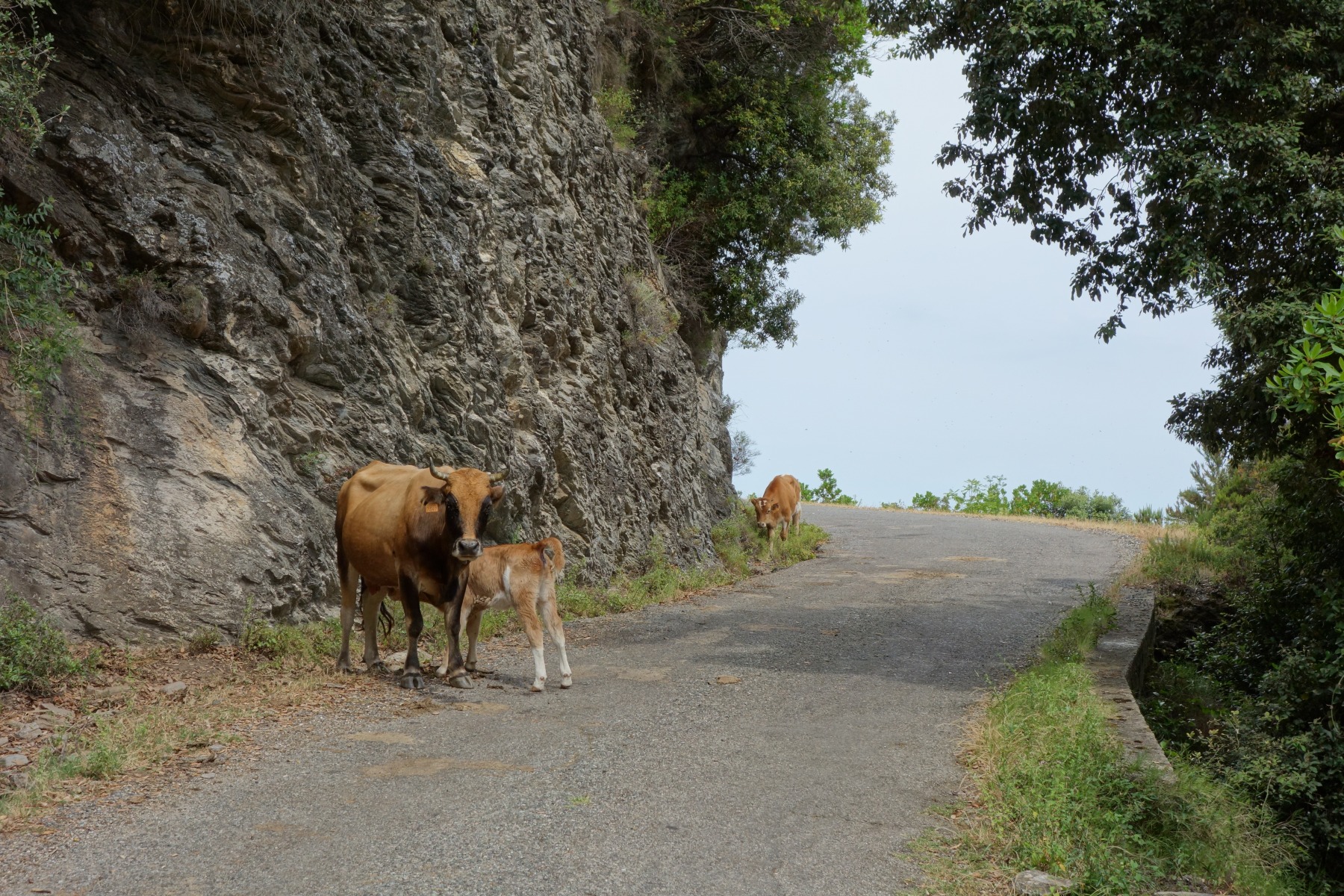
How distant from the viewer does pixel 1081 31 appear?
36.8 ft

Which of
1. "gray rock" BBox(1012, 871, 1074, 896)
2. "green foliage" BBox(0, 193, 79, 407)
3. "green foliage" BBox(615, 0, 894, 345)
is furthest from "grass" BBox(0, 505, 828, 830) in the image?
"green foliage" BBox(615, 0, 894, 345)

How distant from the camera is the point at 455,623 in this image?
10023 mm

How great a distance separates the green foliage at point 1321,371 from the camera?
7.66 meters

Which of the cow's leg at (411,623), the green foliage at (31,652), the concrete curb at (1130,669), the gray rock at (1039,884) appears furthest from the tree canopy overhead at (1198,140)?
the green foliage at (31,652)

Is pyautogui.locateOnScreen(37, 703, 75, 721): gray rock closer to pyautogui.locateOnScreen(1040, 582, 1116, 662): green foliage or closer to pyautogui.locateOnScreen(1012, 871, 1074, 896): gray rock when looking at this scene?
pyautogui.locateOnScreen(1012, 871, 1074, 896): gray rock

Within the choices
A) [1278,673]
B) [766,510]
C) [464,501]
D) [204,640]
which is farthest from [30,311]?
[766,510]

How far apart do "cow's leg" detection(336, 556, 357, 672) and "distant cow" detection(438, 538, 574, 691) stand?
1068mm

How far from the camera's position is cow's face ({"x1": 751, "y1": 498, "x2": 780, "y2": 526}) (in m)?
23.7

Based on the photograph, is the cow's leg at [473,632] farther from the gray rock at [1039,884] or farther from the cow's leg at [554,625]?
the gray rock at [1039,884]

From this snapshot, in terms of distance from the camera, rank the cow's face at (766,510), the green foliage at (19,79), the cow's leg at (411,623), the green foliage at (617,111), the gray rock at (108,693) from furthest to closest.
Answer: the cow's face at (766,510) → the green foliage at (617,111) → the cow's leg at (411,623) → the green foliage at (19,79) → the gray rock at (108,693)

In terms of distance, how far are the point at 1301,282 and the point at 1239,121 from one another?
1755mm

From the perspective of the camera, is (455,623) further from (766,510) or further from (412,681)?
(766,510)

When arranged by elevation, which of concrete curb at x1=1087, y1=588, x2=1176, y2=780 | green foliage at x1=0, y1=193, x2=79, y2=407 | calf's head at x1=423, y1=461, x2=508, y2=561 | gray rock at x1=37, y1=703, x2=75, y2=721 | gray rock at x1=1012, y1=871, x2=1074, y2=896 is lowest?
gray rock at x1=37, y1=703, x2=75, y2=721

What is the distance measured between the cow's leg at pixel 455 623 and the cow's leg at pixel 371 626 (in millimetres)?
806
